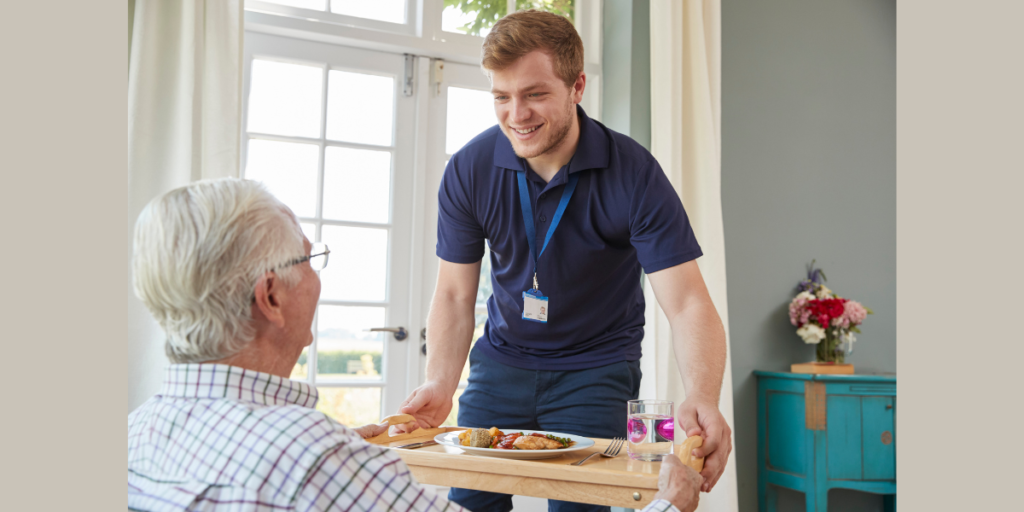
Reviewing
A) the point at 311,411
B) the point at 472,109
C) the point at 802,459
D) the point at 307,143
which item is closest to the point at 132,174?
the point at 307,143

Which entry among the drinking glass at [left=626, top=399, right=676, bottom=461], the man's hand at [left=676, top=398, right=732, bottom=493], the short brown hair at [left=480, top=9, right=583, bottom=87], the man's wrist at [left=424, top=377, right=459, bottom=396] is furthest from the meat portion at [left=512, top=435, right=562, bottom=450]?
the short brown hair at [left=480, top=9, right=583, bottom=87]

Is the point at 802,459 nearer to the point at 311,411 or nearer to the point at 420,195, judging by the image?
the point at 420,195

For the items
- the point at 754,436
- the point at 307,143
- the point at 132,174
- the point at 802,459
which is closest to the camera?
the point at 132,174

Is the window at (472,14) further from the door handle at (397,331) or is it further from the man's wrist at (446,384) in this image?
the man's wrist at (446,384)

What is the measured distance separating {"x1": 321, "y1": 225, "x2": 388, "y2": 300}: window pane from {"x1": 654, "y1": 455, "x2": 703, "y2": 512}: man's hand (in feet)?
7.00

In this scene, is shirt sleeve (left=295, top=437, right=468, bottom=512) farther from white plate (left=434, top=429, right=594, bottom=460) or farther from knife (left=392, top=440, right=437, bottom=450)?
knife (left=392, top=440, right=437, bottom=450)

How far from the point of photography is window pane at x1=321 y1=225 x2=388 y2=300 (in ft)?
9.79

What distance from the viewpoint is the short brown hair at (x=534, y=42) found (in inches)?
66.2

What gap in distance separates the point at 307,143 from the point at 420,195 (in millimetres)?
517

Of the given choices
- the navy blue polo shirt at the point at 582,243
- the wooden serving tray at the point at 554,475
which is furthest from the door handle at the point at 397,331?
the wooden serving tray at the point at 554,475

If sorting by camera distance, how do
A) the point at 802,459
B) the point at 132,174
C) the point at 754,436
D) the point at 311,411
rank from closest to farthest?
the point at 311,411, the point at 132,174, the point at 802,459, the point at 754,436

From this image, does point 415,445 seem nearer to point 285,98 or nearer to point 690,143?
Result: point 285,98

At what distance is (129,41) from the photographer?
97.0 inches

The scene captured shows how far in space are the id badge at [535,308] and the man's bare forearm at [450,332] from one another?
7.4 inches
